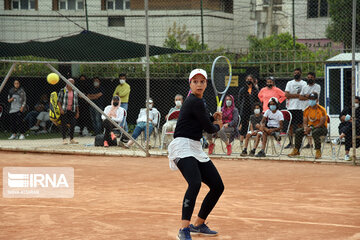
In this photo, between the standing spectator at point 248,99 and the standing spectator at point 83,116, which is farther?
the standing spectator at point 83,116

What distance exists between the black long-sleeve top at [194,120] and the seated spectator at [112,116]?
9449mm

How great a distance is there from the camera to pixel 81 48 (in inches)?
731

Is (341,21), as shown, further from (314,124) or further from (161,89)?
(314,124)

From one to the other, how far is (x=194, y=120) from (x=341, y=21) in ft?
98.7

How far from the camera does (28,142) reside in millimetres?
17672

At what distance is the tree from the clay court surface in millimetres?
21659

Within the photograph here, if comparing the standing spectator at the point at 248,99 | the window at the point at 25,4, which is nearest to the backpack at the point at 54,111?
the standing spectator at the point at 248,99

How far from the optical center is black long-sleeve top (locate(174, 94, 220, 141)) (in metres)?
6.51

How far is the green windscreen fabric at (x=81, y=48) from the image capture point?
1812 centimetres

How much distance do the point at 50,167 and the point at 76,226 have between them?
18.5 feet

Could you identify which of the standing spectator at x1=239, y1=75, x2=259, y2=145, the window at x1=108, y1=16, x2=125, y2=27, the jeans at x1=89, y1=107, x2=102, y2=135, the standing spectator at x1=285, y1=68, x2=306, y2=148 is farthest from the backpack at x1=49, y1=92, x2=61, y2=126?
the window at x1=108, y1=16, x2=125, y2=27

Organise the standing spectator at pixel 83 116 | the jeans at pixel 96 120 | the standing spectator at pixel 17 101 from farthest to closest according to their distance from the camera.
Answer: the standing spectator at pixel 83 116, the jeans at pixel 96 120, the standing spectator at pixel 17 101

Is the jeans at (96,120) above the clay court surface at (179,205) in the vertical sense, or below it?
above

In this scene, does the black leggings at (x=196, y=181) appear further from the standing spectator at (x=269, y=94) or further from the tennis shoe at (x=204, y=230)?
the standing spectator at (x=269, y=94)
